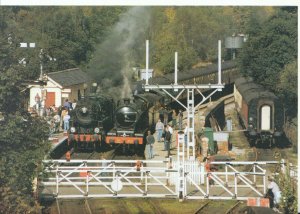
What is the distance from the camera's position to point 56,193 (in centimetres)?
1636

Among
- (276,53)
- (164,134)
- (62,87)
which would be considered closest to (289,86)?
(276,53)

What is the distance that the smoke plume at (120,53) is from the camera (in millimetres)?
31156

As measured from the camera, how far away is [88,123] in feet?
83.2

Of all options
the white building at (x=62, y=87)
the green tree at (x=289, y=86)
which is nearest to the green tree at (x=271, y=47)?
the green tree at (x=289, y=86)

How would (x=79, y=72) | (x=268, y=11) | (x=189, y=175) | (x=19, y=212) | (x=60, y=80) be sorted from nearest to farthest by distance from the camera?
(x=19, y=212), (x=189, y=175), (x=60, y=80), (x=79, y=72), (x=268, y=11)

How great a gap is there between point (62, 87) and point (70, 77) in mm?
1415

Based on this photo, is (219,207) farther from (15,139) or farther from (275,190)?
(15,139)

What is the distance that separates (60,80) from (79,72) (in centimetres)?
258

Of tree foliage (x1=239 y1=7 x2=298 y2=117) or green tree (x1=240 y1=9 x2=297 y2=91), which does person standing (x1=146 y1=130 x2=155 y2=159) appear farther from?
green tree (x1=240 y1=9 x2=297 y2=91)

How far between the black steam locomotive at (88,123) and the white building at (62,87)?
4.80 ft

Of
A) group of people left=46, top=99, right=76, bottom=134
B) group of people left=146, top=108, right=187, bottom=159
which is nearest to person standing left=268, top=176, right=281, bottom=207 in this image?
group of people left=146, top=108, right=187, bottom=159

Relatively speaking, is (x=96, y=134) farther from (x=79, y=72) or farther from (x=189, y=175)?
(x=189, y=175)

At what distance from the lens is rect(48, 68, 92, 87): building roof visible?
28263 millimetres
